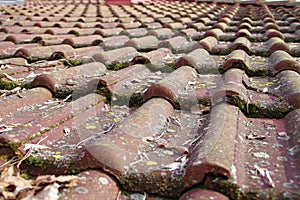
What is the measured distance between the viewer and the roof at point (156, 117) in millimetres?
1278

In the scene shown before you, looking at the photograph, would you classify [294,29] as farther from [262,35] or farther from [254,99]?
[254,99]

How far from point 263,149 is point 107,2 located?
24.7 ft

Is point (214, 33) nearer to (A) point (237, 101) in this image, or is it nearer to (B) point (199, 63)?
(B) point (199, 63)

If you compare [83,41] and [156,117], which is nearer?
[156,117]

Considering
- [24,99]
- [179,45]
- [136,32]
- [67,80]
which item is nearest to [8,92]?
[24,99]

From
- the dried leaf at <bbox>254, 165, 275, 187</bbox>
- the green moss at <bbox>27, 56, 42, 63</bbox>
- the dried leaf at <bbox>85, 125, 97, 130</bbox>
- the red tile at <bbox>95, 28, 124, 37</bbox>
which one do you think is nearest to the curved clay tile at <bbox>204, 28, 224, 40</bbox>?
the red tile at <bbox>95, 28, 124, 37</bbox>

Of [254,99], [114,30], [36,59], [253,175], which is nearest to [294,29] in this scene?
[114,30]

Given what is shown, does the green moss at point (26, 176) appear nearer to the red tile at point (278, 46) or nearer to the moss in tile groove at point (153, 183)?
the moss in tile groove at point (153, 183)

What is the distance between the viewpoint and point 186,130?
5.65 ft

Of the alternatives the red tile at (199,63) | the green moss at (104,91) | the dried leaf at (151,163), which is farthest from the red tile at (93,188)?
the red tile at (199,63)

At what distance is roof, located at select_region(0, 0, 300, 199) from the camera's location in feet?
4.19

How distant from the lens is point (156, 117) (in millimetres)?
1746

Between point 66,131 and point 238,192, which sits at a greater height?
point 238,192

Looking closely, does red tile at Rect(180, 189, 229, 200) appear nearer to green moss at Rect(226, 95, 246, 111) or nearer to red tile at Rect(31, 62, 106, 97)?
green moss at Rect(226, 95, 246, 111)
